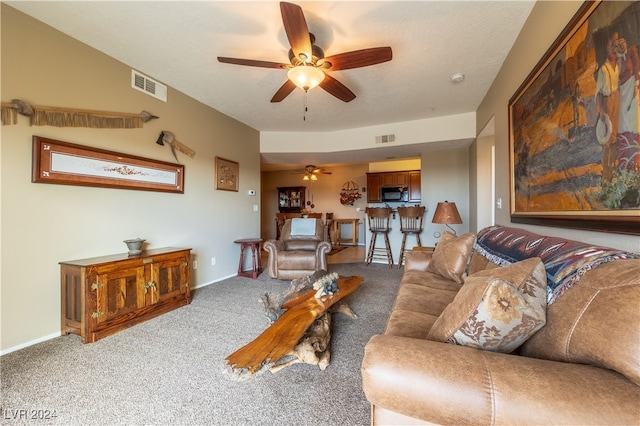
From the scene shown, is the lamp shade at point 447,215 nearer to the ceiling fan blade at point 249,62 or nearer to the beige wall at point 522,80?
the beige wall at point 522,80

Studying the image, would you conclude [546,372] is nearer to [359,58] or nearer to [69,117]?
[359,58]

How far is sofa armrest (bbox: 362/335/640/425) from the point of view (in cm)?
58

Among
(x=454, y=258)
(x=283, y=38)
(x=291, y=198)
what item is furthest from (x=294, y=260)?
(x=291, y=198)

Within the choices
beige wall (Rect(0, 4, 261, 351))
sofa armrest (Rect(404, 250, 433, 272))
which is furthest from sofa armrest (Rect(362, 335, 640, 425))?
beige wall (Rect(0, 4, 261, 351))

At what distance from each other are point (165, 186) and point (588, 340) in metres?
3.57

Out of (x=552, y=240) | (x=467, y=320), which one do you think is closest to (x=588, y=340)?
(x=467, y=320)

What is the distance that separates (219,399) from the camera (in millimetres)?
1378

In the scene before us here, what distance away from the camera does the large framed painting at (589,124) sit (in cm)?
98

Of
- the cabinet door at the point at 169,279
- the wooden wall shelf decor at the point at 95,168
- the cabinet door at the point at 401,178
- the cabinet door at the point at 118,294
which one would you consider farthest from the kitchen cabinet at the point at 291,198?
the cabinet door at the point at 118,294

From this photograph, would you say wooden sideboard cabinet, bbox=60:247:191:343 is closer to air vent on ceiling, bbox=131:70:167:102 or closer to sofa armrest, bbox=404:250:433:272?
air vent on ceiling, bbox=131:70:167:102

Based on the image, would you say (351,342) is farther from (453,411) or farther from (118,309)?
(118,309)

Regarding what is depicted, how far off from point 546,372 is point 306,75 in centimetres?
222

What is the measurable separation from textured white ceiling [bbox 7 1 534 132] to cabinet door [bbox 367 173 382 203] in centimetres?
328

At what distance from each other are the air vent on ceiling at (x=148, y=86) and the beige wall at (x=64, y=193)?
57mm
